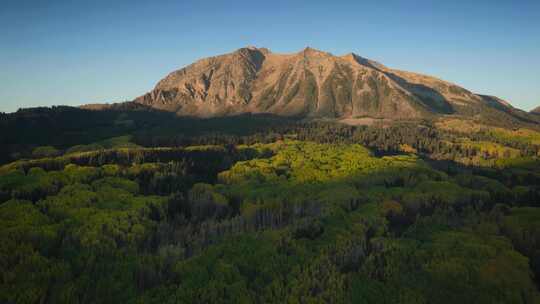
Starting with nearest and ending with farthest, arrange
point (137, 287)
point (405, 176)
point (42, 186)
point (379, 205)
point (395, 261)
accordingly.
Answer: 1. point (137, 287)
2. point (395, 261)
3. point (379, 205)
4. point (42, 186)
5. point (405, 176)

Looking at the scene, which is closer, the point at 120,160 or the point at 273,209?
the point at 273,209

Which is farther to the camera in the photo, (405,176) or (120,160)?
(120,160)

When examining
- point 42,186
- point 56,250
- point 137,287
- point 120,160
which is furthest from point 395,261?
point 120,160

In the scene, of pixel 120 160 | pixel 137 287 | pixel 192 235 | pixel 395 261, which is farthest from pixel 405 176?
pixel 120 160

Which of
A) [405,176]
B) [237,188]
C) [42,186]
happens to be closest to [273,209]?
[237,188]

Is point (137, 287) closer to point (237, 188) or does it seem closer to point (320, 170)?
point (237, 188)

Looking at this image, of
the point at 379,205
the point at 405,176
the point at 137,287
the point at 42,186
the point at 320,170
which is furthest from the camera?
the point at 320,170

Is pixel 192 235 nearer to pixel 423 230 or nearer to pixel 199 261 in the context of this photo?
pixel 199 261

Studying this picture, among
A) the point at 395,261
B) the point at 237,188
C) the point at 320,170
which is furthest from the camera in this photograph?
the point at 320,170

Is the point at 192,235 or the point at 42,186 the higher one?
the point at 42,186
